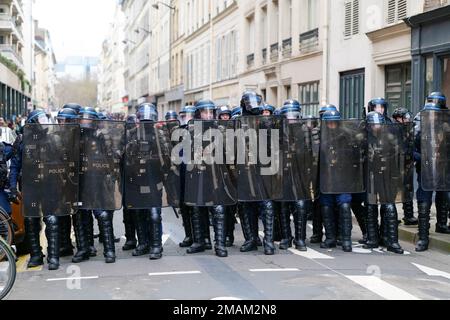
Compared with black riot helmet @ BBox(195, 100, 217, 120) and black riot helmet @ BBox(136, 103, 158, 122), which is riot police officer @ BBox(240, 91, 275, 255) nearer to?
black riot helmet @ BBox(195, 100, 217, 120)

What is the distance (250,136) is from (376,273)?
89.1 inches

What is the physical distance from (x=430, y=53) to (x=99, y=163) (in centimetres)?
858

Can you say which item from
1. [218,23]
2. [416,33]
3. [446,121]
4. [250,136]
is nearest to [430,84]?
[416,33]

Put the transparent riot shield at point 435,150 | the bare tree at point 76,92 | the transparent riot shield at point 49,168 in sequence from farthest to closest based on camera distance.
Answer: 1. the bare tree at point 76,92
2. the transparent riot shield at point 435,150
3. the transparent riot shield at point 49,168

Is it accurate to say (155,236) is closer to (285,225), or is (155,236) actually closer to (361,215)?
(285,225)

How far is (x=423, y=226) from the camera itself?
9320mm

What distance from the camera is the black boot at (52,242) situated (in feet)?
26.5

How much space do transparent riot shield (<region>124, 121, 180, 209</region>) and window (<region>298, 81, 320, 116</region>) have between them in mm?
13174

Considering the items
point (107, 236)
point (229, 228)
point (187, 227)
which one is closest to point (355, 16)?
point (229, 228)

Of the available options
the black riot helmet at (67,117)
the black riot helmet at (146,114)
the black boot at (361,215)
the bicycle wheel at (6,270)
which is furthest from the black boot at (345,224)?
the bicycle wheel at (6,270)

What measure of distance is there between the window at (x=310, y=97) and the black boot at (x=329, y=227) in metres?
12.2

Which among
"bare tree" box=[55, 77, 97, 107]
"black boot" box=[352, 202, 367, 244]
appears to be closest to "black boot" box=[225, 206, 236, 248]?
"black boot" box=[352, 202, 367, 244]

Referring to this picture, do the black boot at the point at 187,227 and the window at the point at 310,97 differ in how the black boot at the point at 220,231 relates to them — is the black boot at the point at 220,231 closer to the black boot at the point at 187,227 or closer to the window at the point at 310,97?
the black boot at the point at 187,227
